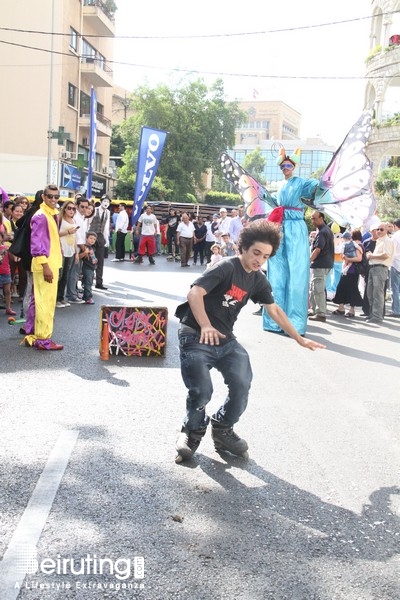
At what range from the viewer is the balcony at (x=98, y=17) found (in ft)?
134

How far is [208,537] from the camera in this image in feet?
11.0

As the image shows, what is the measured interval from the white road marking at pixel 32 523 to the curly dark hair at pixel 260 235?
Result: 1748mm

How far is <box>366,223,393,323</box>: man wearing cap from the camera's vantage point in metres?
12.3

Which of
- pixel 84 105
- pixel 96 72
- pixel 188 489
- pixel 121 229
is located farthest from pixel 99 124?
pixel 188 489

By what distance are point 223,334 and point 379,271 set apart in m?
8.74

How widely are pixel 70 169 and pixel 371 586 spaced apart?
3630cm

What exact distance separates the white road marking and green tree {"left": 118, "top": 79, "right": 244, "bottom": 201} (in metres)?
50.0

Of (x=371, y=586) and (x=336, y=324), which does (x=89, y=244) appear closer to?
(x=336, y=324)

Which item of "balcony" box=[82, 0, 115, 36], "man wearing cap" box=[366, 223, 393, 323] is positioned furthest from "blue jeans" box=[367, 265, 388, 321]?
"balcony" box=[82, 0, 115, 36]

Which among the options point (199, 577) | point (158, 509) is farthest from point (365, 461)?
point (199, 577)

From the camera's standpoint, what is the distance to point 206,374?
4375 millimetres

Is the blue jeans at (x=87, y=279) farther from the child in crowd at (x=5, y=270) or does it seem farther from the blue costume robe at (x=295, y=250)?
the blue costume robe at (x=295, y=250)

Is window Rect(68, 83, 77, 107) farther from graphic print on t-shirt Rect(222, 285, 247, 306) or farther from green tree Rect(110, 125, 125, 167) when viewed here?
graphic print on t-shirt Rect(222, 285, 247, 306)

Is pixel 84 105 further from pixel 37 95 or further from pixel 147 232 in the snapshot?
pixel 147 232
